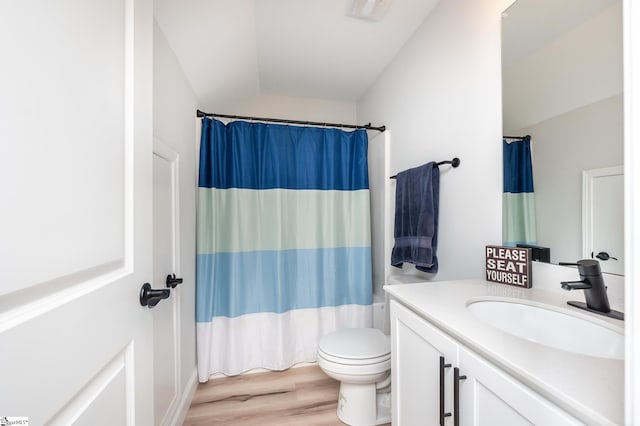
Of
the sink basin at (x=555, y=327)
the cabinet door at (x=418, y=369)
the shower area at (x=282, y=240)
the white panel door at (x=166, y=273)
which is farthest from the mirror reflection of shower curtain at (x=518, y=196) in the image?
the white panel door at (x=166, y=273)

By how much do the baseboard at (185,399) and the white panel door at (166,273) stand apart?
0.04m

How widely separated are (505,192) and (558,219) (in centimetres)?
21

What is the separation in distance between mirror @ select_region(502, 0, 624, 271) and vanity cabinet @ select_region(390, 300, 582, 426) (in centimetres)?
58

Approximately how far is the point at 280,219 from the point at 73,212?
4.89 ft

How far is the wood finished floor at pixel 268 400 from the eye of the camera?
56.9 inches

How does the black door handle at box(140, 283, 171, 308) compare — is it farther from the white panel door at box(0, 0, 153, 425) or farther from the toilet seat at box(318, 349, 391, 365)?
the toilet seat at box(318, 349, 391, 365)

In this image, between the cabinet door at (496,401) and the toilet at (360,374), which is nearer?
the cabinet door at (496,401)

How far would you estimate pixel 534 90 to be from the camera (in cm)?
99

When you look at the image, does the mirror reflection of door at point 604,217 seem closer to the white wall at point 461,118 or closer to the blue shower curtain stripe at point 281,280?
the white wall at point 461,118

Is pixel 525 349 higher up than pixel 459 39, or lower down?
lower down

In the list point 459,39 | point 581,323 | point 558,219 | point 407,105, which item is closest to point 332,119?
point 407,105

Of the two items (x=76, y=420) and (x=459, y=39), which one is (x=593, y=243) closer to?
(x=459, y=39)
